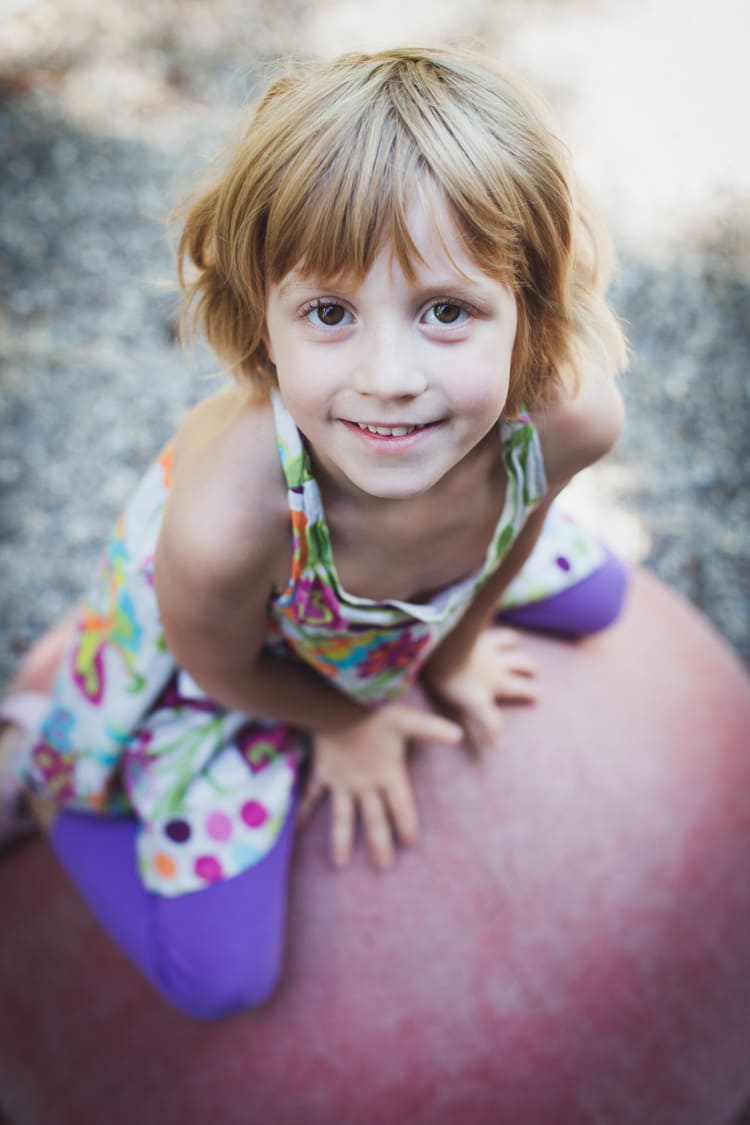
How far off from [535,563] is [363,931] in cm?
54

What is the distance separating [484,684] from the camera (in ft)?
4.20

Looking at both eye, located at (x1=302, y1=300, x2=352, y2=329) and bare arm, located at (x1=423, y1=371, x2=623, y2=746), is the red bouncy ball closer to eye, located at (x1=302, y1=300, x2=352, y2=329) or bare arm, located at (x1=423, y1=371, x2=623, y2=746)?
bare arm, located at (x1=423, y1=371, x2=623, y2=746)

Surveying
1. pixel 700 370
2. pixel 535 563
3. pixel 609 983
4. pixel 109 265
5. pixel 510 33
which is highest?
pixel 510 33

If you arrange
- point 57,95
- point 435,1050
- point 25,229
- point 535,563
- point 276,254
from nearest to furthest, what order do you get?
point 276,254, point 435,1050, point 535,563, point 25,229, point 57,95

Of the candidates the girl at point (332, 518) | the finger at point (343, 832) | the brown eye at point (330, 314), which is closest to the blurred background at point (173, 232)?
the girl at point (332, 518)

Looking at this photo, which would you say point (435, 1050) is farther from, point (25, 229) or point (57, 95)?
point (57, 95)

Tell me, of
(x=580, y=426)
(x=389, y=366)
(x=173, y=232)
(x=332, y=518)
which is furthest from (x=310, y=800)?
(x=173, y=232)

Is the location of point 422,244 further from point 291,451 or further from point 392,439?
point 291,451

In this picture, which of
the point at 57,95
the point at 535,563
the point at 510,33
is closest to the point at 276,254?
the point at 535,563

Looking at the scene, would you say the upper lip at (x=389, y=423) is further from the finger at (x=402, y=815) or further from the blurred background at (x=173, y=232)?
the blurred background at (x=173, y=232)

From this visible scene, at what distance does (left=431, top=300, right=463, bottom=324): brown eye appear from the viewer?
0.78 meters

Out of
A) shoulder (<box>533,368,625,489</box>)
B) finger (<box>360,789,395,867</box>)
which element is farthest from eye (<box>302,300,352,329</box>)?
finger (<box>360,789,395,867</box>)

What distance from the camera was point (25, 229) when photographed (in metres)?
2.73

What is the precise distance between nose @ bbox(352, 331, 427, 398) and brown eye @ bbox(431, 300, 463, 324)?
0.10 feet
